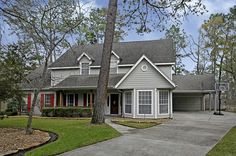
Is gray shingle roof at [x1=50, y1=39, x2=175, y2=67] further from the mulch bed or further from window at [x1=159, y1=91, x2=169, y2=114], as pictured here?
the mulch bed

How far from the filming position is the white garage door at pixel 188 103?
39438 mm

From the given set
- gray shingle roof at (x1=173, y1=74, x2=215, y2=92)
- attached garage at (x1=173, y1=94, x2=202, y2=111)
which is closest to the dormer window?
gray shingle roof at (x1=173, y1=74, x2=215, y2=92)

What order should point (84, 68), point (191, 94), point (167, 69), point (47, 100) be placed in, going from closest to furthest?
1. point (167, 69)
2. point (84, 68)
3. point (47, 100)
4. point (191, 94)

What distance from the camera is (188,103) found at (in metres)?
39.7

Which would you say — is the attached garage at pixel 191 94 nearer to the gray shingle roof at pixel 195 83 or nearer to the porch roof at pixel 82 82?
the gray shingle roof at pixel 195 83

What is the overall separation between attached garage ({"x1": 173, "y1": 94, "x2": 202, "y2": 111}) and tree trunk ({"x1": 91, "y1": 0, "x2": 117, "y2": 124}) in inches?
960

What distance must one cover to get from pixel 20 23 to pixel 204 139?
345 inches

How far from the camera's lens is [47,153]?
9273 mm

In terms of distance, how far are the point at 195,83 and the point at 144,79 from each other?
628 inches

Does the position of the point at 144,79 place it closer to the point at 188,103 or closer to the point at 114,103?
the point at 114,103

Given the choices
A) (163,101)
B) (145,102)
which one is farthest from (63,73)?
(163,101)

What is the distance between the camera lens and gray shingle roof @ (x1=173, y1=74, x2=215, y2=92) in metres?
37.8

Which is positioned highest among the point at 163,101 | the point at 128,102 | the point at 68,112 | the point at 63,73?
the point at 63,73

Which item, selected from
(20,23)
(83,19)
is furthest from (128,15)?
(20,23)
